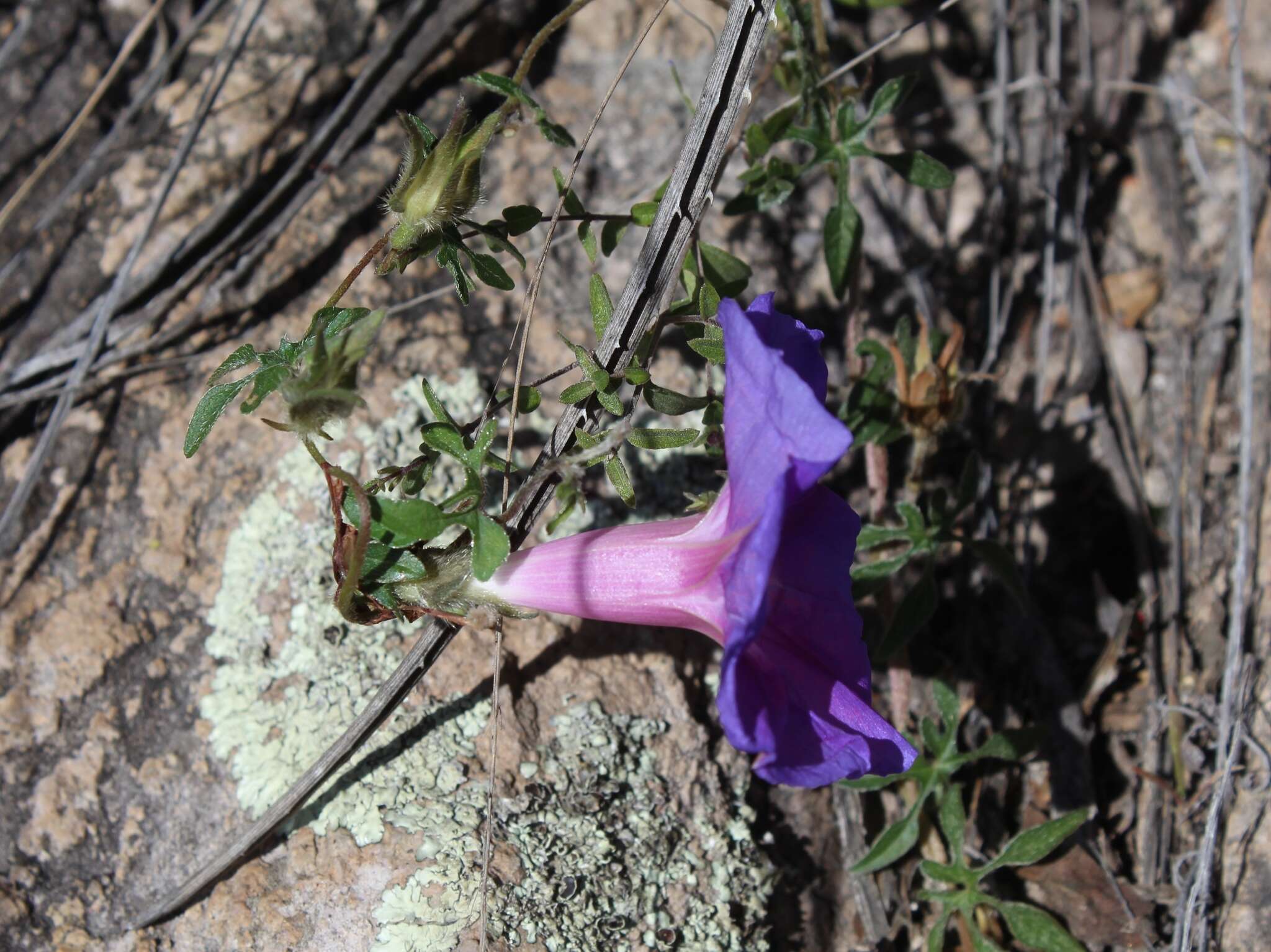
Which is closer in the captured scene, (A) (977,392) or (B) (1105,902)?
(B) (1105,902)

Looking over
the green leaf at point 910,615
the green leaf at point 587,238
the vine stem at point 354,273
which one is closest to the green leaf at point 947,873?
the green leaf at point 910,615

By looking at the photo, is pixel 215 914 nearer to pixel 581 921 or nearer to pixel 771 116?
pixel 581 921

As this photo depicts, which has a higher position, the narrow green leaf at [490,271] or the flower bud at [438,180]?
the flower bud at [438,180]

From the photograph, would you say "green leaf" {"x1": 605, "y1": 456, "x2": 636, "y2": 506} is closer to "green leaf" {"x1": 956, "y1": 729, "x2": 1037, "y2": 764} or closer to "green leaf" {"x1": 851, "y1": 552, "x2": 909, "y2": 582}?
"green leaf" {"x1": 851, "y1": 552, "x2": 909, "y2": 582}

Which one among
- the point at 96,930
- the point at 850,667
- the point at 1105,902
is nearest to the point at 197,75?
the point at 96,930

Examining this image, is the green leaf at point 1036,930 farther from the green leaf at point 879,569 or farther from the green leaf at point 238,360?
the green leaf at point 238,360

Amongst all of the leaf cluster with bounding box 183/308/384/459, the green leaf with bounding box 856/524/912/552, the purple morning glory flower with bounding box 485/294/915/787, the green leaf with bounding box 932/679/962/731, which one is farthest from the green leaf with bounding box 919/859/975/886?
the leaf cluster with bounding box 183/308/384/459

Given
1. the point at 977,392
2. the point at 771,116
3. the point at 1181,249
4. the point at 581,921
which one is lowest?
the point at 581,921
